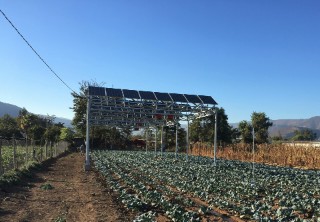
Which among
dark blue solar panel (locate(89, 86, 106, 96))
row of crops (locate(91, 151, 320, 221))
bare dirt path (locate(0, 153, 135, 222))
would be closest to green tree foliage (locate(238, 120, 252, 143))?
dark blue solar panel (locate(89, 86, 106, 96))

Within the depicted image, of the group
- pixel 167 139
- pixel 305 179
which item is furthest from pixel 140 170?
pixel 167 139

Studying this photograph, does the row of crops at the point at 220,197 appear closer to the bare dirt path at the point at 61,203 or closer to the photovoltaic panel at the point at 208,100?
the bare dirt path at the point at 61,203

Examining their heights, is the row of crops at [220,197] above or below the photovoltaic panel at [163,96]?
below

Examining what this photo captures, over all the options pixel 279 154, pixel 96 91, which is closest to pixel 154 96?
pixel 96 91

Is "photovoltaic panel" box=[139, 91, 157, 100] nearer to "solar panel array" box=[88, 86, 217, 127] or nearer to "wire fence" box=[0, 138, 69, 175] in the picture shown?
"solar panel array" box=[88, 86, 217, 127]

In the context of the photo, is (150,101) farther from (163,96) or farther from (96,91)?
(96,91)

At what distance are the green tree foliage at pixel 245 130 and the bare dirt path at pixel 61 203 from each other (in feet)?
135

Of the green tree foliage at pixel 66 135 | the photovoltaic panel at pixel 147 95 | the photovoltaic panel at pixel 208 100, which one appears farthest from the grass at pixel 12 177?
the green tree foliage at pixel 66 135

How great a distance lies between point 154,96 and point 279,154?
12513mm

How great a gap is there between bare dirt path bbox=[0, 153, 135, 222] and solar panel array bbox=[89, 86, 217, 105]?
771 cm

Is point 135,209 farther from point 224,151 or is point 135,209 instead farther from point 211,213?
point 224,151

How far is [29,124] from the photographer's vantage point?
2579 inches

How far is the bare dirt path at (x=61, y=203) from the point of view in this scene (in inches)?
366

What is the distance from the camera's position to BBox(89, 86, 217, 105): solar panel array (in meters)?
22.5
